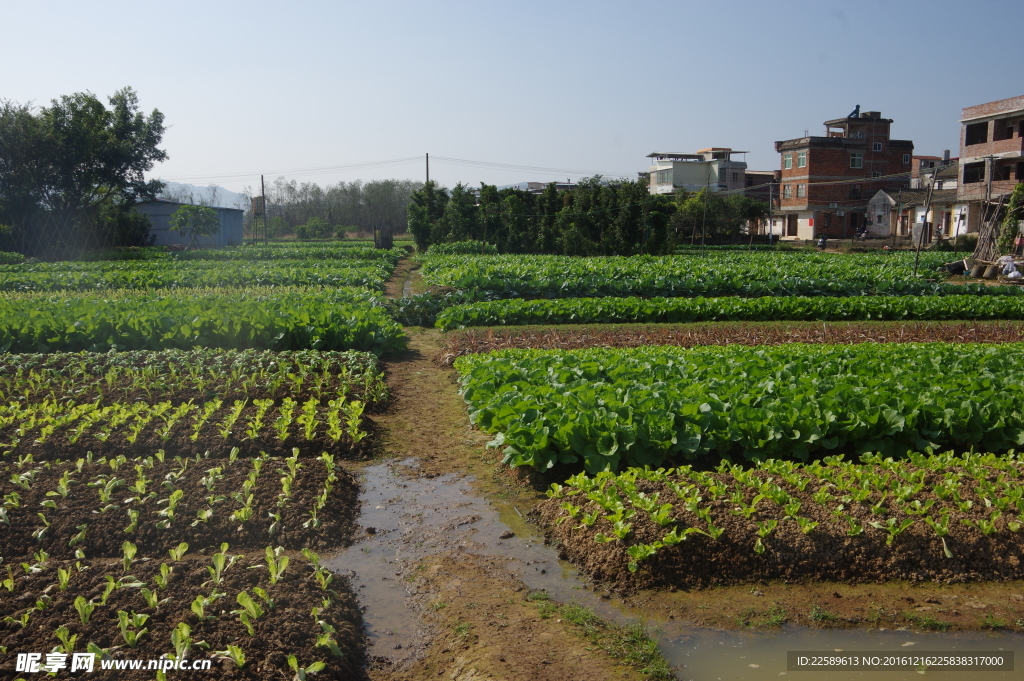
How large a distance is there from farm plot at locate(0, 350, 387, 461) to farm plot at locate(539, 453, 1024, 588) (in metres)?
3.59

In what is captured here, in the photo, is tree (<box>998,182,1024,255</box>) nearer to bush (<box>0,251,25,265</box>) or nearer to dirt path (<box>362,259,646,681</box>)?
dirt path (<box>362,259,646,681</box>)

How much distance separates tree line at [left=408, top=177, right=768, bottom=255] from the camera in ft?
147

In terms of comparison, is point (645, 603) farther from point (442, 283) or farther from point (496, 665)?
point (442, 283)

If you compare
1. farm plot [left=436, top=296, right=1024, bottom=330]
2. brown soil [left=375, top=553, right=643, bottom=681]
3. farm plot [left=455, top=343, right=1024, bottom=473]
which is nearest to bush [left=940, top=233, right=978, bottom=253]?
farm plot [left=436, top=296, right=1024, bottom=330]

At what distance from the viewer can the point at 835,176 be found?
67.7 m

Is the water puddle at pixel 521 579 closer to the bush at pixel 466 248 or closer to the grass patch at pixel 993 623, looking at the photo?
the grass patch at pixel 993 623

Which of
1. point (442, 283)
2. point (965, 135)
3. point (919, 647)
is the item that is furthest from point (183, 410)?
point (965, 135)

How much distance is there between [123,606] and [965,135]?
5854 centimetres

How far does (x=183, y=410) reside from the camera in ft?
28.5

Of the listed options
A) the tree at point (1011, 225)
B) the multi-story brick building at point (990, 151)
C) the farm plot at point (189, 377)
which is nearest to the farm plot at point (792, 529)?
the farm plot at point (189, 377)

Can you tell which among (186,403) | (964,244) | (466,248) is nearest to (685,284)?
(186,403)

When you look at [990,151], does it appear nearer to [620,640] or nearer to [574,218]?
[574,218]

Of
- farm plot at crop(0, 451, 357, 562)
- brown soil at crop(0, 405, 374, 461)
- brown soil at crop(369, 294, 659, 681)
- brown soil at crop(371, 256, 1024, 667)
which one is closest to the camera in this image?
brown soil at crop(369, 294, 659, 681)

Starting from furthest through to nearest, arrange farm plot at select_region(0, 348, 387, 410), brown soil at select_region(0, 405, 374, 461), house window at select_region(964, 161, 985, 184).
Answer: house window at select_region(964, 161, 985, 184) → farm plot at select_region(0, 348, 387, 410) → brown soil at select_region(0, 405, 374, 461)
